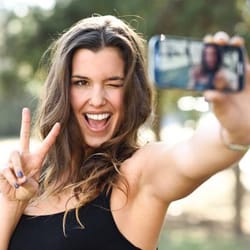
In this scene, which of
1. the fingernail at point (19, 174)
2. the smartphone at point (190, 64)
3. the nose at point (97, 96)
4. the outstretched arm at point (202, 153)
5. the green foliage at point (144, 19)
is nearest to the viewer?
the smartphone at point (190, 64)

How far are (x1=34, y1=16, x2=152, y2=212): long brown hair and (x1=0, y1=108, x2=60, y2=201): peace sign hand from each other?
123 millimetres

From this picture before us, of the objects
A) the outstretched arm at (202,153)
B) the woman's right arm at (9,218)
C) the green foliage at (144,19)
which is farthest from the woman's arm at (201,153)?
the green foliage at (144,19)

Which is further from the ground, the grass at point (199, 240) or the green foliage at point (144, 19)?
the green foliage at point (144, 19)

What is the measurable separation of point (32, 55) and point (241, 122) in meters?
6.54

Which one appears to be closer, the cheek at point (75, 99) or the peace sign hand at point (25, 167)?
the peace sign hand at point (25, 167)

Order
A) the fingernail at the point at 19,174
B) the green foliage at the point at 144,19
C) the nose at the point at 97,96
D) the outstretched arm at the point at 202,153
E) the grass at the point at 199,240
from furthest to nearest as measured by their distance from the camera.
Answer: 1. the grass at the point at 199,240
2. the green foliage at the point at 144,19
3. the nose at the point at 97,96
4. the fingernail at the point at 19,174
5. the outstretched arm at the point at 202,153

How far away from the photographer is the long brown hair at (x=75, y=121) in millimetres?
2158

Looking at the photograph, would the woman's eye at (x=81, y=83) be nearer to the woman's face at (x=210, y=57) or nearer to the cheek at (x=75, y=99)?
the cheek at (x=75, y=99)

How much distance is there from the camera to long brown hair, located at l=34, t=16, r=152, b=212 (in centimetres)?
216

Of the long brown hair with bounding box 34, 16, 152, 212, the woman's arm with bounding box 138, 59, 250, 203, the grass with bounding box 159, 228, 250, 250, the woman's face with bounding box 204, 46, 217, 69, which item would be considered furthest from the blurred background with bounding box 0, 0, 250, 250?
the woman's face with bounding box 204, 46, 217, 69

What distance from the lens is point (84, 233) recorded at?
2014mm

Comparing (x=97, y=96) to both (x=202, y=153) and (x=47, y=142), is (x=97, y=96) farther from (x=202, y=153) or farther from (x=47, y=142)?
(x=202, y=153)

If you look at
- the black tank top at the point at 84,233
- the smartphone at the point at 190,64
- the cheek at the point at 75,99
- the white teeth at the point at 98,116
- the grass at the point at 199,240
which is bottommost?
the grass at the point at 199,240

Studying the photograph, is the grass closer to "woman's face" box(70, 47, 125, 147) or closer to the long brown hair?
the long brown hair
